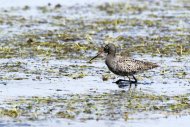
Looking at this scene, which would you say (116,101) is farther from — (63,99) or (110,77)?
(110,77)

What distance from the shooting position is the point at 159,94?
55.2ft

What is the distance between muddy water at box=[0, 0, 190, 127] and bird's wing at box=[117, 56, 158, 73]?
32 centimetres

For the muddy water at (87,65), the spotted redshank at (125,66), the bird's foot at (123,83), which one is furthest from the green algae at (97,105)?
the spotted redshank at (125,66)

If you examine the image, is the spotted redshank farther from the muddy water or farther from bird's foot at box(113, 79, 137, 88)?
the muddy water

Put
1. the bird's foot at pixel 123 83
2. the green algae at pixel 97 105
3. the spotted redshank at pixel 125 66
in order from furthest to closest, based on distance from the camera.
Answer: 1. the spotted redshank at pixel 125 66
2. the bird's foot at pixel 123 83
3. the green algae at pixel 97 105

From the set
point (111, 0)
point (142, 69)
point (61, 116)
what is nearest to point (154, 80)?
point (142, 69)

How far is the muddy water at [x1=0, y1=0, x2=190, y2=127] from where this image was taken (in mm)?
14711

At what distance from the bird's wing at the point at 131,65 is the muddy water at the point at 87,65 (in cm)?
32

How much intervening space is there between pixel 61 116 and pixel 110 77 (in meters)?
5.05

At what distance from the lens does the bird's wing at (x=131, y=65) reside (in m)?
18.9

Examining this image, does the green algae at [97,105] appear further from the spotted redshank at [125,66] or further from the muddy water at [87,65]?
the spotted redshank at [125,66]

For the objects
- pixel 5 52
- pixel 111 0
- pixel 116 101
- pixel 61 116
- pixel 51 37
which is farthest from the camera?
pixel 111 0

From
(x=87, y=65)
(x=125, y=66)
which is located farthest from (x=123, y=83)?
(x=87, y=65)

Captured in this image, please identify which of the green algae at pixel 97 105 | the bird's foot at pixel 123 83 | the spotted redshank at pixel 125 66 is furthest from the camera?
the spotted redshank at pixel 125 66
